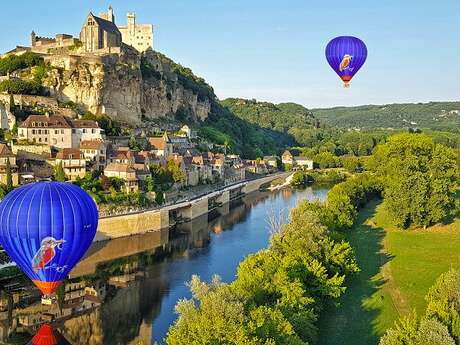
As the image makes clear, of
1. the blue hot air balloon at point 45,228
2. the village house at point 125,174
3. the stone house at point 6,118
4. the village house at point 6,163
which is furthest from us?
the stone house at point 6,118

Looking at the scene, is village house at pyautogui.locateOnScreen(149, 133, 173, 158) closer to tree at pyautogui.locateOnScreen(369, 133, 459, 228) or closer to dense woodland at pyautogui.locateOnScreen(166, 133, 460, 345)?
dense woodland at pyautogui.locateOnScreen(166, 133, 460, 345)

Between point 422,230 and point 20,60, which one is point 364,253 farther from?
point 20,60

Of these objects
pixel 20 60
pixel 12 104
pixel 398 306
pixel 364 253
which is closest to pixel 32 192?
pixel 398 306

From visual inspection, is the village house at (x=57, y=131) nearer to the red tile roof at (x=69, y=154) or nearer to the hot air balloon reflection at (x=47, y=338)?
the red tile roof at (x=69, y=154)

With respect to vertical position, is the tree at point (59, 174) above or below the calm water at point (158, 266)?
above

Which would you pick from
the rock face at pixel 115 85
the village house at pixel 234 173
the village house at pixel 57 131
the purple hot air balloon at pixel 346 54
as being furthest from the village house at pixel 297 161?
the purple hot air balloon at pixel 346 54

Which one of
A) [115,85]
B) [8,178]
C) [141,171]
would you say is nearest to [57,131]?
[141,171]

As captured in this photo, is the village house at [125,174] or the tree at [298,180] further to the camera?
the tree at [298,180]
